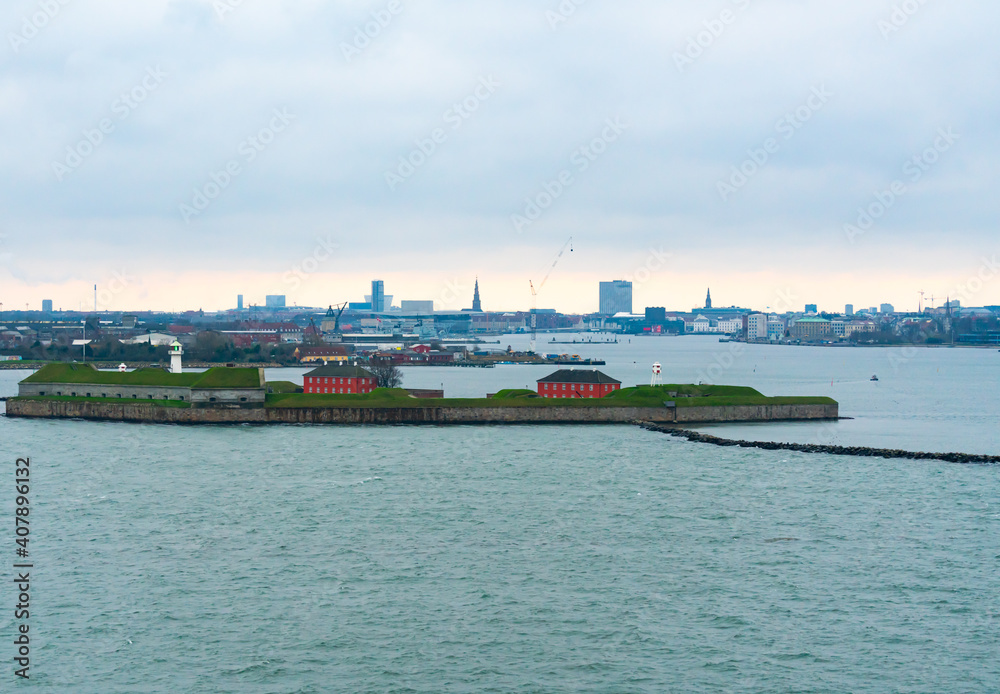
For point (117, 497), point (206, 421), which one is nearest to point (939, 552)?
point (117, 497)

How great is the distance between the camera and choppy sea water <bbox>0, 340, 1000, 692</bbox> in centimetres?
2028

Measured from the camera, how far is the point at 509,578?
25.8 meters

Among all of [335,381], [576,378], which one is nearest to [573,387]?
[576,378]

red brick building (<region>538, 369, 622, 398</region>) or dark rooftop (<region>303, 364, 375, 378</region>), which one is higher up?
dark rooftop (<region>303, 364, 375, 378</region>)

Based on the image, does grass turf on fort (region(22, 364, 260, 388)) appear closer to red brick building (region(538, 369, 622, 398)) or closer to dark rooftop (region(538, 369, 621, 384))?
red brick building (region(538, 369, 622, 398))

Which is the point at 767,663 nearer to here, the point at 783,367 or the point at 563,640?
the point at 563,640

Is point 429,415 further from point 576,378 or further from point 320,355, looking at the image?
point 320,355

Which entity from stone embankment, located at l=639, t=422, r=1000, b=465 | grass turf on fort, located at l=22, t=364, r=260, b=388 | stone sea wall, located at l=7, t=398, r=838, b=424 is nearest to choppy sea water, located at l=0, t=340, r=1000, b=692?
stone embankment, located at l=639, t=422, r=1000, b=465

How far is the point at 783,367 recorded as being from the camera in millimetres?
136500

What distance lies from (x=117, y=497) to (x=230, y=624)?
1571cm

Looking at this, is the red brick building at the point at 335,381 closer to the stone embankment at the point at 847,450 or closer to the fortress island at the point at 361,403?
the fortress island at the point at 361,403

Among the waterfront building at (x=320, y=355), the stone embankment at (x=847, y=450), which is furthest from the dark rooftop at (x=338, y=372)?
the waterfront building at (x=320, y=355)

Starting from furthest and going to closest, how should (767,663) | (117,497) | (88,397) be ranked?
(88,397)
(117,497)
(767,663)

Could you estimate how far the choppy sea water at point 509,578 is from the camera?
20.3 meters
